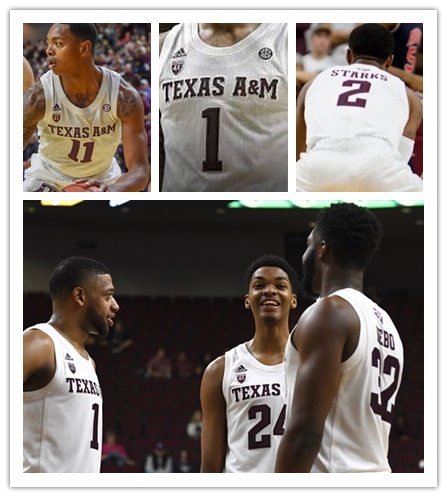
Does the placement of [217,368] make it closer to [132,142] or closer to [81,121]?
[132,142]

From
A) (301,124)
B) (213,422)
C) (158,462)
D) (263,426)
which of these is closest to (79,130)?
(301,124)

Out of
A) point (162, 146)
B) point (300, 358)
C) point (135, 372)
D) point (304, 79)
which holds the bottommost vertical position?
point (135, 372)

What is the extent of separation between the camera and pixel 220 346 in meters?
14.7

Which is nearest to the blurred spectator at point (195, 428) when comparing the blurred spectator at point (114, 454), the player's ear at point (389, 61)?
the blurred spectator at point (114, 454)

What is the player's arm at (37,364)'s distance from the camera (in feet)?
14.7

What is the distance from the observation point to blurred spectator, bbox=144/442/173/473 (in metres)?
12.1

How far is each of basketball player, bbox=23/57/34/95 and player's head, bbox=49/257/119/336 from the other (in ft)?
2.97

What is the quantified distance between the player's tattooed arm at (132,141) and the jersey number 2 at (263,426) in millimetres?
1268
